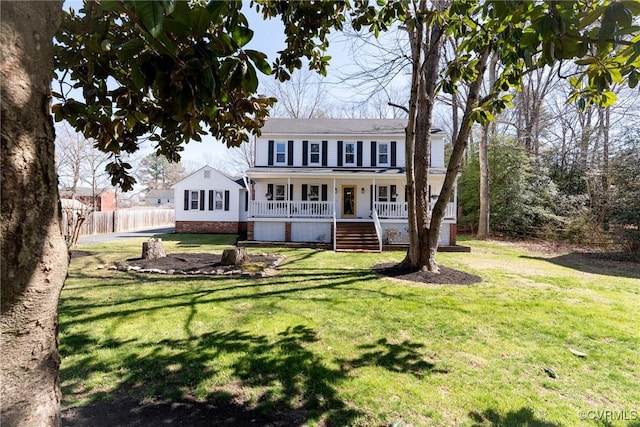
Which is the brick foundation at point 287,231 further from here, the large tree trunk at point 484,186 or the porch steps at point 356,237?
the large tree trunk at point 484,186

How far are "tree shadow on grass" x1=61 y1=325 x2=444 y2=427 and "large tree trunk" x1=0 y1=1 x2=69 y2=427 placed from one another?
155 cm

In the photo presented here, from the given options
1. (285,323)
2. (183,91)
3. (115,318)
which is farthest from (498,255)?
(183,91)

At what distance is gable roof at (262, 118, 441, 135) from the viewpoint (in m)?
18.2

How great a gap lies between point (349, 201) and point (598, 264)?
11.1 metres

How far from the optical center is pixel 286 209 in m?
16.3

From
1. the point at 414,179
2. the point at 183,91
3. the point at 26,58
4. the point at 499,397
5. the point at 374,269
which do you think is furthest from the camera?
the point at 374,269

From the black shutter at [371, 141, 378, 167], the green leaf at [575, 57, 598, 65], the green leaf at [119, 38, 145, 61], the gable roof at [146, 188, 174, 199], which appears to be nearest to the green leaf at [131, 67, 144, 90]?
the green leaf at [119, 38, 145, 61]

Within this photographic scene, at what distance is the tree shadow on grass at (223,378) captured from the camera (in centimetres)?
275

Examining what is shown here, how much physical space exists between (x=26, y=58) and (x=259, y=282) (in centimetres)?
686

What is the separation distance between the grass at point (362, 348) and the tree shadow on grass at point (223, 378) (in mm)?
20

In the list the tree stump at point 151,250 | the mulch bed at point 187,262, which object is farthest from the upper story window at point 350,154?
the tree stump at point 151,250

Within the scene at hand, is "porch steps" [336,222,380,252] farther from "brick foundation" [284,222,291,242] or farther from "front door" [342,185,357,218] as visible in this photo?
"brick foundation" [284,222,291,242]

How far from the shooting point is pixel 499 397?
310cm

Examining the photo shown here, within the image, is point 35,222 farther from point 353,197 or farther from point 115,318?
point 353,197
